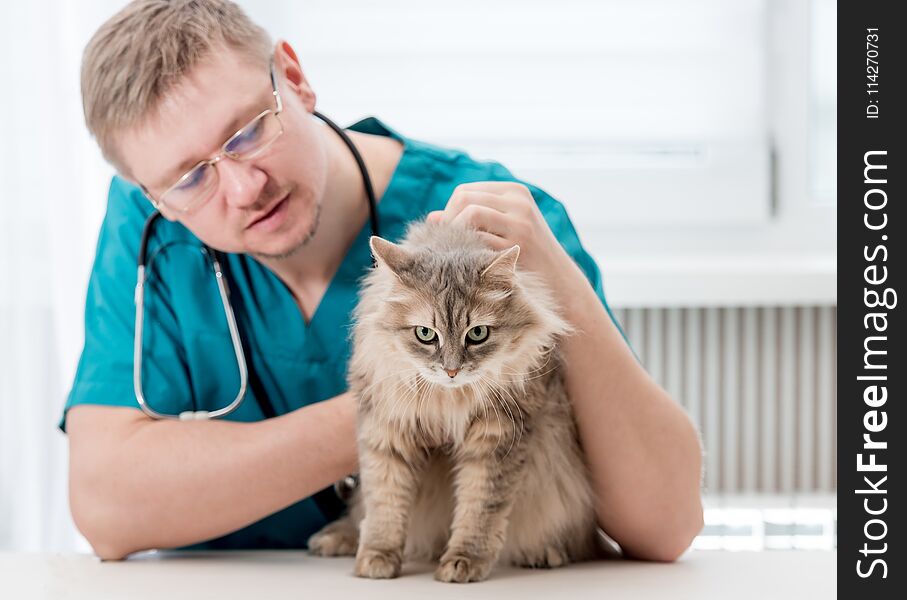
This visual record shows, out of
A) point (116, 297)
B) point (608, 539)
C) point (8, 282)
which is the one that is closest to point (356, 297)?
point (116, 297)

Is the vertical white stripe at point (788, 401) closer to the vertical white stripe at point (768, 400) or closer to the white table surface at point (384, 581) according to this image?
the vertical white stripe at point (768, 400)

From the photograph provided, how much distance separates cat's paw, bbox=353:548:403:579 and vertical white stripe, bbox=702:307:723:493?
141 centimetres

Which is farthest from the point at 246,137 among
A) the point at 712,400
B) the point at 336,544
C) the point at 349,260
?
the point at 712,400

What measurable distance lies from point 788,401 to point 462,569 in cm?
152

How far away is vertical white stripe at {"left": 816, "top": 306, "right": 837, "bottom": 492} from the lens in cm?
233

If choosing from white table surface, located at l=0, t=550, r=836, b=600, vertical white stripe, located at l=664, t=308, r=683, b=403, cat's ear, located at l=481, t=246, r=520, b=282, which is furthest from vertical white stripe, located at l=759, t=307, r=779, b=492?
cat's ear, located at l=481, t=246, r=520, b=282

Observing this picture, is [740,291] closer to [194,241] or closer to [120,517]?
[194,241]

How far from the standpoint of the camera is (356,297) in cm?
144

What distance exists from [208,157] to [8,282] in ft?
3.66

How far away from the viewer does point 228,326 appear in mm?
1467

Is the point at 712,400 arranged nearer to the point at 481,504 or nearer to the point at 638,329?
the point at 638,329

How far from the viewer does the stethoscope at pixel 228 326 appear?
136 centimetres

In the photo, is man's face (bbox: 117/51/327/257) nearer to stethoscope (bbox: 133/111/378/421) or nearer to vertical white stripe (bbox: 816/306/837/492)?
stethoscope (bbox: 133/111/378/421)

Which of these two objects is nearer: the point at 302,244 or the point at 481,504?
the point at 481,504
